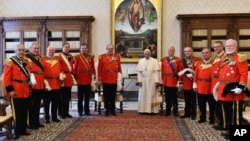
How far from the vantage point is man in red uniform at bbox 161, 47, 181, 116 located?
726 centimetres

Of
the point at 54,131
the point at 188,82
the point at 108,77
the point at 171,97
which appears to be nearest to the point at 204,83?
the point at 188,82

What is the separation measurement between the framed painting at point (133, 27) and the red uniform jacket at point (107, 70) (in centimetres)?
329

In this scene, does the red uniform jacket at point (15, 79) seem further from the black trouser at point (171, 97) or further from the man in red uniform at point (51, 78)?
the black trouser at point (171, 97)

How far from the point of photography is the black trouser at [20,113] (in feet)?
16.9

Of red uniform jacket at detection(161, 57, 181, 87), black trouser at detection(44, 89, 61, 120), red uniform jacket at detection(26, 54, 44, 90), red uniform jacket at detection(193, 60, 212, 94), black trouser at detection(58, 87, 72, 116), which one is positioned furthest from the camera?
red uniform jacket at detection(161, 57, 181, 87)

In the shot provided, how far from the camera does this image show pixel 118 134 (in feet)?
17.8

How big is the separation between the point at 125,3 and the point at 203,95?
5.28 meters

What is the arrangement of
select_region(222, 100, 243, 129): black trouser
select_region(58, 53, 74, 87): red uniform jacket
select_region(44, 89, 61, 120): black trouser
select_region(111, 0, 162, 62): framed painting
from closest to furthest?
select_region(222, 100, 243, 129): black trouser → select_region(44, 89, 61, 120): black trouser → select_region(58, 53, 74, 87): red uniform jacket → select_region(111, 0, 162, 62): framed painting

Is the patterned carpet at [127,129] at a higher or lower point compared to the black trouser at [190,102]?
lower

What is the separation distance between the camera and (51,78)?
6379mm

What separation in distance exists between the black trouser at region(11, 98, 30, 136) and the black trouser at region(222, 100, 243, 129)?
3094mm

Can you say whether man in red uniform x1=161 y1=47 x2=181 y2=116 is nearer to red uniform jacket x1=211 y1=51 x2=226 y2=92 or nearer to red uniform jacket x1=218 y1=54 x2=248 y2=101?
red uniform jacket x1=211 y1=51 x2=226 y2=92

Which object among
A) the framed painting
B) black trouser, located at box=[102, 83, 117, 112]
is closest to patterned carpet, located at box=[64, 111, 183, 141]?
black trouser, located at box=[102, 83, 117, 112]

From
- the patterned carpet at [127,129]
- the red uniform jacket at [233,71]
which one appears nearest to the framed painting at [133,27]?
the patterned carpet at [127,129]
